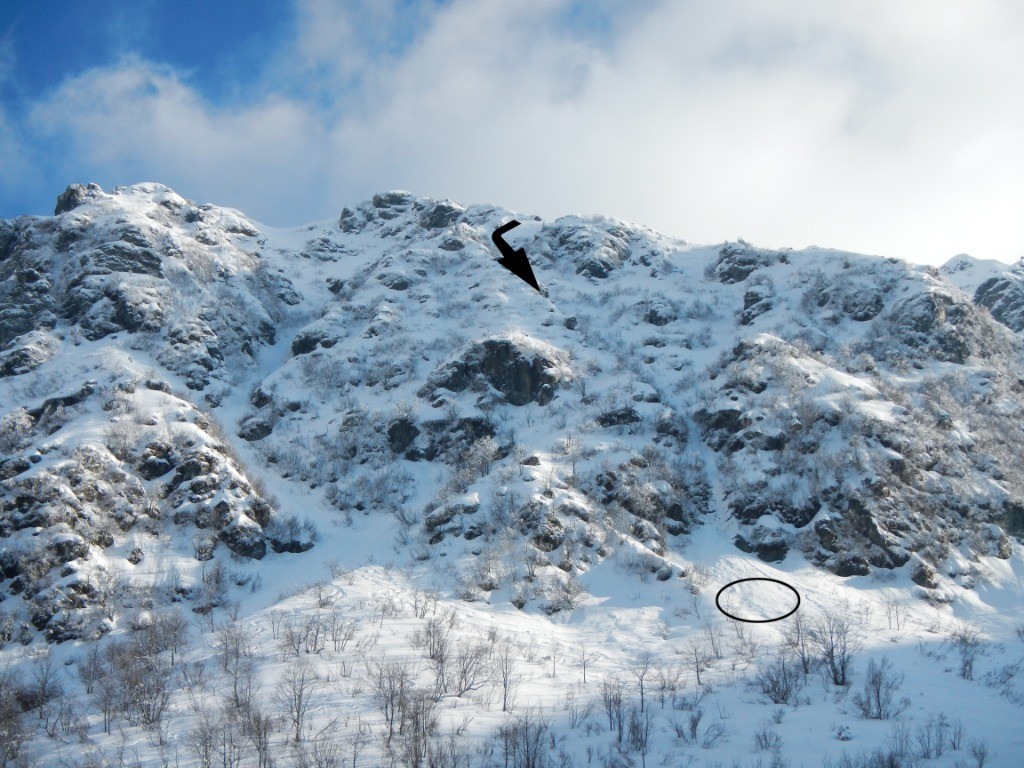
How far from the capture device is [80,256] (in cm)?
8312

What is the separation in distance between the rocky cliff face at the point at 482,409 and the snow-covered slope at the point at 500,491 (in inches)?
13.5

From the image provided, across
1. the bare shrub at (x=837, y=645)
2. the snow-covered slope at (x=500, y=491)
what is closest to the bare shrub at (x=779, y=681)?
the snow-covered slope at (x=500, y=491)

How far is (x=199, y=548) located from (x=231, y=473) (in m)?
7.80

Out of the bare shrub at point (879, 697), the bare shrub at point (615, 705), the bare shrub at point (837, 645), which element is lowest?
the bare shrub at point (615, 705)

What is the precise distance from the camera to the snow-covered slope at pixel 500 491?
2741 cm

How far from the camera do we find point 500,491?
51.5 m

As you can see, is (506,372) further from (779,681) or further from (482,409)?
(779,681)

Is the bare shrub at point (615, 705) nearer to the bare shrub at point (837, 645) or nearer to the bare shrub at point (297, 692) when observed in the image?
the bare shrub at point (837, 645)

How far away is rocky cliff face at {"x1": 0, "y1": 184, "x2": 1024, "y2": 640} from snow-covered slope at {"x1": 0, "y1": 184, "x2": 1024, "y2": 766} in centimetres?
34

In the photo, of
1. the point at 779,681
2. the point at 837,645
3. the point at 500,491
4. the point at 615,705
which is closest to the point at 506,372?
the point at 500,491

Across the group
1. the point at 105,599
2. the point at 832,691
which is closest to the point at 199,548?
the point at 105,599

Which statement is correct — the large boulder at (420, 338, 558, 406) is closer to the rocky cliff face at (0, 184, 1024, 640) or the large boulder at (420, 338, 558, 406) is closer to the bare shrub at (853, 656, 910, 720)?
the rocky cliff face at (0, 184, 1024, 640)

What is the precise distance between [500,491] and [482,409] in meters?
15.5

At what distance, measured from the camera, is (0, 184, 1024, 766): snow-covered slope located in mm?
27406
